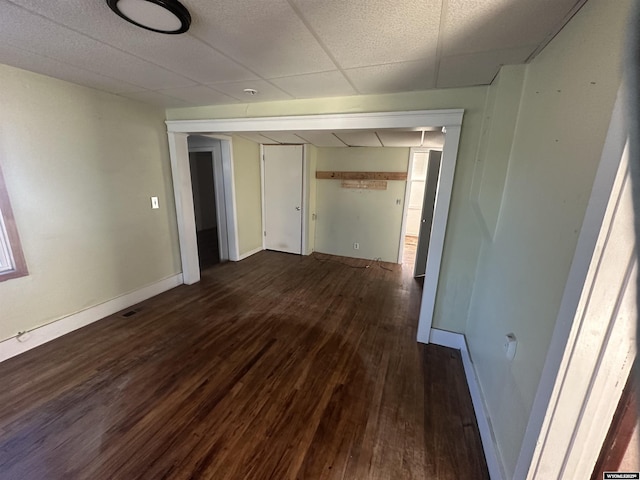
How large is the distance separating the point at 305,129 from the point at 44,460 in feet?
9.36

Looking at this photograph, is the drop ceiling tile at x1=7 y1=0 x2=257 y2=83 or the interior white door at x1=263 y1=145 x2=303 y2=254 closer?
the drop ceiling tile at x1=7 y1=0 x2=257 y2=83

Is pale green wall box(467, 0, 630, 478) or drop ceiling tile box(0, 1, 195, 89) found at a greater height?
drop ceiling tile box(0, 1, 195, 89)

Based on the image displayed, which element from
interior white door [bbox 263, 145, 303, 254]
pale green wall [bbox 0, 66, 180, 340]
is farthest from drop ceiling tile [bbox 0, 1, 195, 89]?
interior white door [bbox 263, 145, 303, 254]

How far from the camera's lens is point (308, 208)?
4.75 metres

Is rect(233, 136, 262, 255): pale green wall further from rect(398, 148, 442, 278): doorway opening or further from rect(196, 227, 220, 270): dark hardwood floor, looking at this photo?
rect(398, 148, 442, 278): doorway opening

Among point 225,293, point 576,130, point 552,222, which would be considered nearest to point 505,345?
point 552,222

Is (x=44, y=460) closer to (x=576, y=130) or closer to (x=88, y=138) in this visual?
(x=88, y=138)

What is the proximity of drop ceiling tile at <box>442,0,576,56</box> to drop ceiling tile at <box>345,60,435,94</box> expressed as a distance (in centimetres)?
27

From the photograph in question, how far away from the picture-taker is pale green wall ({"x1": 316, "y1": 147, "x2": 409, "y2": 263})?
14.4 feet

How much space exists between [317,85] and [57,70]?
1956 mm

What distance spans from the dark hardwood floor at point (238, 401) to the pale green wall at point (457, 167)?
0.47 m

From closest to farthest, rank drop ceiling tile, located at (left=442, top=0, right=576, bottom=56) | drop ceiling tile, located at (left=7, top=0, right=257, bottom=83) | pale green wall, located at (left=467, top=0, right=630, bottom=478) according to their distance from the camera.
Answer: pale green wall, located at (left=467, top=0, right=630, bottom=478)
drop ceiling tile, located at (left=442, top=0, right=576, bottom=56)
drop ceiling tile, located at (left=7, top=0, right=257, bottom=83)

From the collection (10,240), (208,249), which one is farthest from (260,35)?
(208,249)

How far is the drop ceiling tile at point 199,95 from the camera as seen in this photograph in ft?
7.28
